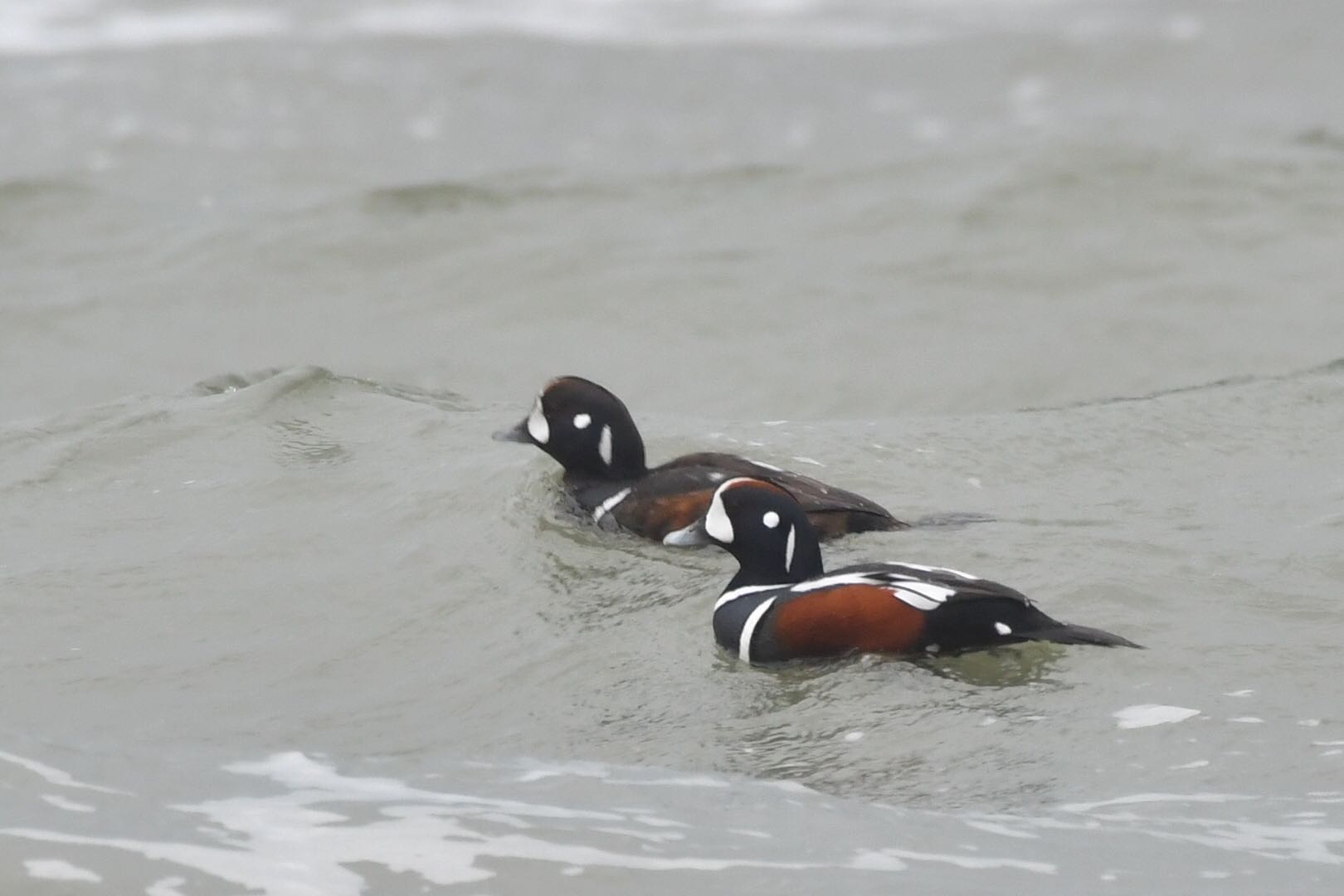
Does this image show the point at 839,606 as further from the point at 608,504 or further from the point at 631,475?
the point at 631,475

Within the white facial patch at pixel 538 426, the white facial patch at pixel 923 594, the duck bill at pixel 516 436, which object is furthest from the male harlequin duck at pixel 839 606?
the duck bill at pixel 516 436

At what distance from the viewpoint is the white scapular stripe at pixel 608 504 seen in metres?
7.61

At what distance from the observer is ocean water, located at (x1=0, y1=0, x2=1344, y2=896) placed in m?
4.73

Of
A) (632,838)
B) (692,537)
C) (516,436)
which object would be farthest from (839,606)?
(516,436)

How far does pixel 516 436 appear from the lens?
26.7 ft

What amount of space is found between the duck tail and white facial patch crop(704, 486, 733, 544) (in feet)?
3.73

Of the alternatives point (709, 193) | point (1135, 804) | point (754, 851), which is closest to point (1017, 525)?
point (1135, 804)

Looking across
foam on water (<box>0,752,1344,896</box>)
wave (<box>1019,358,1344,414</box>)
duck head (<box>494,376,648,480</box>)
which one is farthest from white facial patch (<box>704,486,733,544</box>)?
wave (<box>1019,358,1344,414</box>)

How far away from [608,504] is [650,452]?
1309 millimetres

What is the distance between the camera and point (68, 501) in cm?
813

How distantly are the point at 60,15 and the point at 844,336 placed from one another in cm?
1414

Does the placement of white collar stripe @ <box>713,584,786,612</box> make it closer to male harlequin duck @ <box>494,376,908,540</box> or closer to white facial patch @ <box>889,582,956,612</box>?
white facial patch @ <box>889,582,956,612</box>

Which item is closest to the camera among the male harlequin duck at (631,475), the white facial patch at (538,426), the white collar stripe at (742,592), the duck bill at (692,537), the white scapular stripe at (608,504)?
the white collar stripe at (742,592)

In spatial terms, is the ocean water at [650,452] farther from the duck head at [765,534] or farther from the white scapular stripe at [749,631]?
Answer: the duck head at [765,534]
